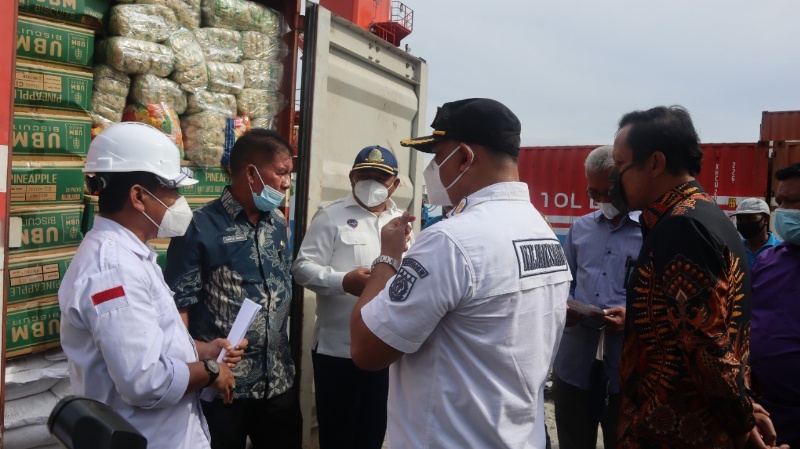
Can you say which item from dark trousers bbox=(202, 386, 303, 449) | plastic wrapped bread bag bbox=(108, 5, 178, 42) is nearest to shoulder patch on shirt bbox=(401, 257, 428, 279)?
dark trousers bbox=(202, 386, 303, 449)

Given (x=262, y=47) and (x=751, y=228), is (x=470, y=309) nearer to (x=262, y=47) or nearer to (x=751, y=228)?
(x=262, y=47)

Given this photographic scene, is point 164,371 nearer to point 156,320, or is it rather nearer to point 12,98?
point 156,320

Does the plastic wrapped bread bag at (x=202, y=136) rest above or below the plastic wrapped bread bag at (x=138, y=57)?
below

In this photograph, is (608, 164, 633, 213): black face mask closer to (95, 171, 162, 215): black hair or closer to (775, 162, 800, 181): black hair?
(775, 162, 800, 181): black hair

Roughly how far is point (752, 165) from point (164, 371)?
10.1 meters

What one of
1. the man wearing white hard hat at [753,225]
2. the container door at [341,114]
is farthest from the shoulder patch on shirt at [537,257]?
the man wearing white hard hat at [753,225]

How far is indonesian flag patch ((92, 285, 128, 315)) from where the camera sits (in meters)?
A: 1.64

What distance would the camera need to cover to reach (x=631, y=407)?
189 centimetres

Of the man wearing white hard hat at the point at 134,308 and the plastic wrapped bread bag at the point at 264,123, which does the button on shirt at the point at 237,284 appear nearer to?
the man wearing white hard hat at the point at 134,308

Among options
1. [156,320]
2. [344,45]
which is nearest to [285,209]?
[344,45]

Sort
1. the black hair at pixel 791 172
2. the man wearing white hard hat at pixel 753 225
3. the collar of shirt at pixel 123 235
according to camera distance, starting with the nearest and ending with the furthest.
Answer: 1. the collar of shirt at pixel 123 235
2. the black hair at pixel 791 172
3. the man wearing white hard hat at pixel 753 225

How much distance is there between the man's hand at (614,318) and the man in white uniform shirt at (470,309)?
1378 millimetres

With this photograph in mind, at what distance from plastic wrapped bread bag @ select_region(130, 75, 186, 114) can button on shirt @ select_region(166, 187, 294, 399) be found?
0.63m

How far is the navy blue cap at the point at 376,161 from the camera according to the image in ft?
10.9
